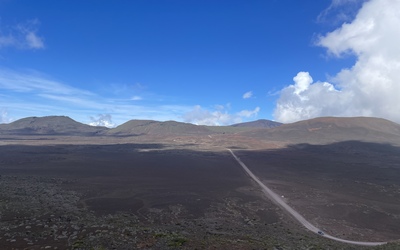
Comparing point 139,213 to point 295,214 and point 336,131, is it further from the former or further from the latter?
point 336,131

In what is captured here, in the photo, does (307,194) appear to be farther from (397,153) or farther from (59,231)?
(397,153)

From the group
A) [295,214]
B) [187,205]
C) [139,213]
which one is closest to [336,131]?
[295,214]

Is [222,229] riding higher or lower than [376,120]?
lower

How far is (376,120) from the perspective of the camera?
14075 centimetres

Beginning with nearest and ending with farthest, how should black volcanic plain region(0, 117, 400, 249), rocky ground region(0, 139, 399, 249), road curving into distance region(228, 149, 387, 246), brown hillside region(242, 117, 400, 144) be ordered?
rocky ground region(0, 139, 399, 249)
black volcanic plain region(0, 117, 400, 249)
road curving into distance region(228, 149, 387, 246)
brown hillside region(242, 117, 400, 144)

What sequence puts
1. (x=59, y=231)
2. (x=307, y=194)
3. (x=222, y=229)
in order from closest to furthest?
(x=59, y=231) → (x=222, y=229) → (x=307, y=194)

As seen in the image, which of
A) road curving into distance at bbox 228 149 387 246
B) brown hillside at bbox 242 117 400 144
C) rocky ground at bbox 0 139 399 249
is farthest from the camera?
brown hillside at bbox 242 117 400 144

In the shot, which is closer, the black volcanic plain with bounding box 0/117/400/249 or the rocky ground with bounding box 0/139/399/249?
the rocky ground with bounding box 0/139/399/249

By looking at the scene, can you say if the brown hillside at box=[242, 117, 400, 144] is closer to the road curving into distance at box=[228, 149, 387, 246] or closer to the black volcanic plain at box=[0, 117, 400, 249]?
the black volcanic plain at box=[0, 117, 400, 249]

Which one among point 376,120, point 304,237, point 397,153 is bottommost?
point 304,237

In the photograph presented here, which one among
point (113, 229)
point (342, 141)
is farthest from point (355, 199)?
point (342, 141)

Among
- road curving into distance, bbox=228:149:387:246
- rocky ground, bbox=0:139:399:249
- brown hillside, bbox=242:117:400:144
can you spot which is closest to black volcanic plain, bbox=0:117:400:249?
rocky ground, bbox=0:139:399:249

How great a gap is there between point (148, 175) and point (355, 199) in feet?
93.0

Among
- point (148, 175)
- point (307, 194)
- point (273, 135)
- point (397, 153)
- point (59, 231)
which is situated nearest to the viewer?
point (59, 231)
